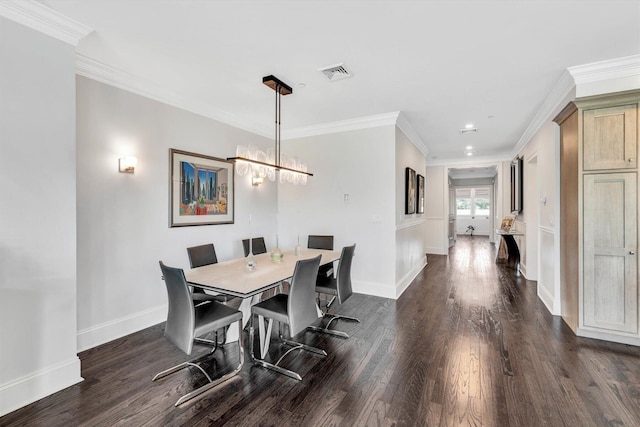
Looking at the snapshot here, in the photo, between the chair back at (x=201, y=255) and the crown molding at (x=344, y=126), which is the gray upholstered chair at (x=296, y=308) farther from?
the crown molding at (x=344, y=126)

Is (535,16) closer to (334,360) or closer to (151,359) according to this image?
(334,360)

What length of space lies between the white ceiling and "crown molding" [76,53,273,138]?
61 millimetres

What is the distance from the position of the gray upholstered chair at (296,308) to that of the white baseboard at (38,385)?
1.34 metres

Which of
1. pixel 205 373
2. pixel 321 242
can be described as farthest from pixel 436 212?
pixel 205 373

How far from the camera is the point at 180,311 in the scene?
2.07 meters

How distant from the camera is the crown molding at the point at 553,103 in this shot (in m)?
3.02

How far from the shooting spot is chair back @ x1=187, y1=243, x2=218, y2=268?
3.18m

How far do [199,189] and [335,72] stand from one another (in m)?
2.24

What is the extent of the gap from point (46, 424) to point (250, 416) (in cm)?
125

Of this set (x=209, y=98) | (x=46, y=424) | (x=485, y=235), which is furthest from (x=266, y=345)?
(x=485, y=235)

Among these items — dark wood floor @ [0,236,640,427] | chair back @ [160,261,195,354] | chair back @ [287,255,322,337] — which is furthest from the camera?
chair back @ [287,255,322,337]

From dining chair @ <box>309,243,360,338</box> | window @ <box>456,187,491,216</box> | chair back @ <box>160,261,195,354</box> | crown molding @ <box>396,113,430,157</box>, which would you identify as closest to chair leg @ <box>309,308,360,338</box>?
dining chair @ <box>309,243,360,338</box>

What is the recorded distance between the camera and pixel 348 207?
4.61 meters

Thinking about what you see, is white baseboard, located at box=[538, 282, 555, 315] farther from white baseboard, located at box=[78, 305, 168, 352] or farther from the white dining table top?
white baseboard, located at box=[78, 305, 168, 352]
